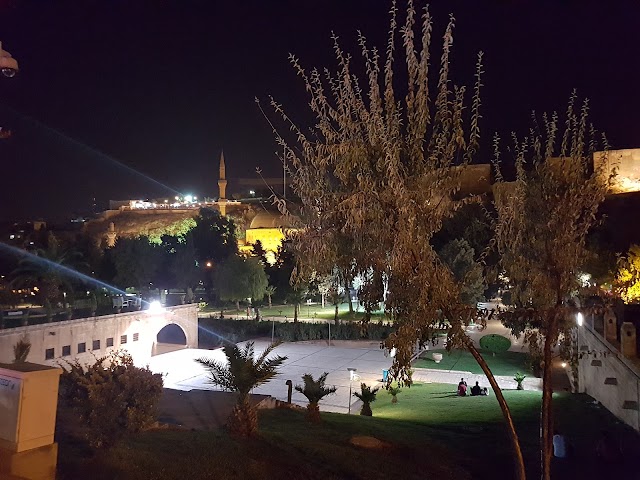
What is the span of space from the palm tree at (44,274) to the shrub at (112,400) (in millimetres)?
25606

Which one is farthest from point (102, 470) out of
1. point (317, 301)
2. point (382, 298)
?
point (317, 301)

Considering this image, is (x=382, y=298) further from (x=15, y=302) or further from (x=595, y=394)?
(x=15, y=302)

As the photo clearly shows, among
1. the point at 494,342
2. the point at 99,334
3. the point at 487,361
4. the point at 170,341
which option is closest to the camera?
the point at 494,342

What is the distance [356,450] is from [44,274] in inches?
1148

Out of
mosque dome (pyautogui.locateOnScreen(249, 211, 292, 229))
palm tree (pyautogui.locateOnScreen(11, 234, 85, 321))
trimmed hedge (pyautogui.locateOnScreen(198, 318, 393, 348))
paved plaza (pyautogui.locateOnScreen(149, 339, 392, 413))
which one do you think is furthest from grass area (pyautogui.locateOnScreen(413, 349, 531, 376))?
mosque dome (pyautogui.locateOnScreen(249, 211, 292, 229))

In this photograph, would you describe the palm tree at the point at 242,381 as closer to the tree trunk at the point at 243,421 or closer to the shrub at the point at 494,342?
the tree trunk at the point at 243,421

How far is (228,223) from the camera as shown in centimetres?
5794

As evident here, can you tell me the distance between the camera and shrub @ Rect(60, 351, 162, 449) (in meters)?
7.52

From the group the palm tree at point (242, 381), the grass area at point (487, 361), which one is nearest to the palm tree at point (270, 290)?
the grass area at point (487, 361)

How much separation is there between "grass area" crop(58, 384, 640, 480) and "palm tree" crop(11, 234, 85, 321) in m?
23.9

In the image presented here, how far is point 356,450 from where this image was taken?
8812 mm

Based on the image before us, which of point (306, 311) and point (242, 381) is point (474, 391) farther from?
point (306, 311)

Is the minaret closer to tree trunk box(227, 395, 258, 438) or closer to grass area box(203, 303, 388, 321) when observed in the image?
grass area box(203, 303, 388, 321)

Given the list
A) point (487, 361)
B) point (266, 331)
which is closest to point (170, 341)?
point (266, 331)
